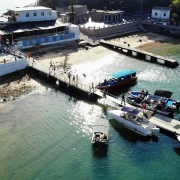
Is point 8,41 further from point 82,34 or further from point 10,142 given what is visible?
point 10,142

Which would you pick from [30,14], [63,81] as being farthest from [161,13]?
[63,81]

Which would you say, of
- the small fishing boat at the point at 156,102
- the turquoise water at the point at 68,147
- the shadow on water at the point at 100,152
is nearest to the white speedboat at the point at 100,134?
the shadow on water at the point at 100,152

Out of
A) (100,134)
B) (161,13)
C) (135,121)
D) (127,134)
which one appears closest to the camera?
(100,134)

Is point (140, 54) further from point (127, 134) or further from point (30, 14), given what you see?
point (127, 134)

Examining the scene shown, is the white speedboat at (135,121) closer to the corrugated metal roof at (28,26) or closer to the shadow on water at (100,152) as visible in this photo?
the shadow on water at (100,152)

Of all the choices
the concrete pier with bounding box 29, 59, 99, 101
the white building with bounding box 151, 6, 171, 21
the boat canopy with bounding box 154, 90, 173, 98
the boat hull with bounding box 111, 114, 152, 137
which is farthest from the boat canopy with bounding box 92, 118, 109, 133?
the white building with bounding box 151, 6, 171, 21

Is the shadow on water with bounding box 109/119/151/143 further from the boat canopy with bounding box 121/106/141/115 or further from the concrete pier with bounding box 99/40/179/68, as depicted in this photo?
the concrete pier with bounding box 99/40/179/68

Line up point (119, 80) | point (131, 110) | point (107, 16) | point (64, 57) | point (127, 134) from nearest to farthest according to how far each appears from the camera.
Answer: point (127, 134) → point (131, 110) → point (119, 80) → point (64, 57) → point (107, 16)
